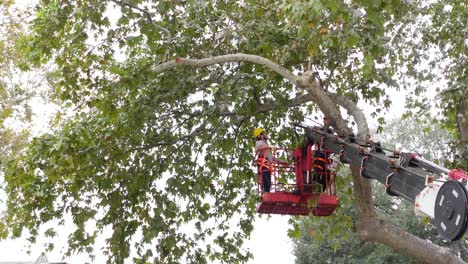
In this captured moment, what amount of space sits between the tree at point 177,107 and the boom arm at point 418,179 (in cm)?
49

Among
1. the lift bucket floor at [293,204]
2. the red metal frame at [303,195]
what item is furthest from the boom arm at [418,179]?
the lift bucket floor at [293,204]

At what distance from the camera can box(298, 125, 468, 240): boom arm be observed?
19.7ft

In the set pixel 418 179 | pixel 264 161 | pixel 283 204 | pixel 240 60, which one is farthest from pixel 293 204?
pixel 418 179

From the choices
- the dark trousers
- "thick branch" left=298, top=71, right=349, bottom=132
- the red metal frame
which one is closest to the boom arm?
"thick branch" left=298, top=71, right=349, bottom=132

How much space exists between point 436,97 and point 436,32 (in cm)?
193

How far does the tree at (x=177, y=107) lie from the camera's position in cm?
1061

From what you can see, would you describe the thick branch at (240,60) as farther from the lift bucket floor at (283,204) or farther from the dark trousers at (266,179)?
the lift bucket floor at (283,204)

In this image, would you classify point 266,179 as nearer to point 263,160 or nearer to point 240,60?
point 263,160

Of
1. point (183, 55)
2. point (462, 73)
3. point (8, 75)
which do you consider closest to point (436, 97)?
point (462, 73)

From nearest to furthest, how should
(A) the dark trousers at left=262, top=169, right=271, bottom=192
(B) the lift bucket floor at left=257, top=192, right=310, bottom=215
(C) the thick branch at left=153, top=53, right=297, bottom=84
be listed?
1. (C) the thick branch at left=153, top=53, right=297, bottom=84
2. (B) the lift bucket floor at left=257, top=192, right=310, bottom=215
3. (A) the dark trousers at left=262, top=169, right=271, bottom=192

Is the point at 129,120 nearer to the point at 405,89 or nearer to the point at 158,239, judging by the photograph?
the point at 158,239

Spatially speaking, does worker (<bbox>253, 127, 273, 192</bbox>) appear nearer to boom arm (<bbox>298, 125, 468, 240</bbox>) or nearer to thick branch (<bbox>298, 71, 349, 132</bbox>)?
boom arm (<bbox>298, 125, 468, 240</bbox>)

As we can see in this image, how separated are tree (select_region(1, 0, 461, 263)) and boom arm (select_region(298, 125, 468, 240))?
495 mm

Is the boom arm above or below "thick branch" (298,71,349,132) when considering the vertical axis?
below
